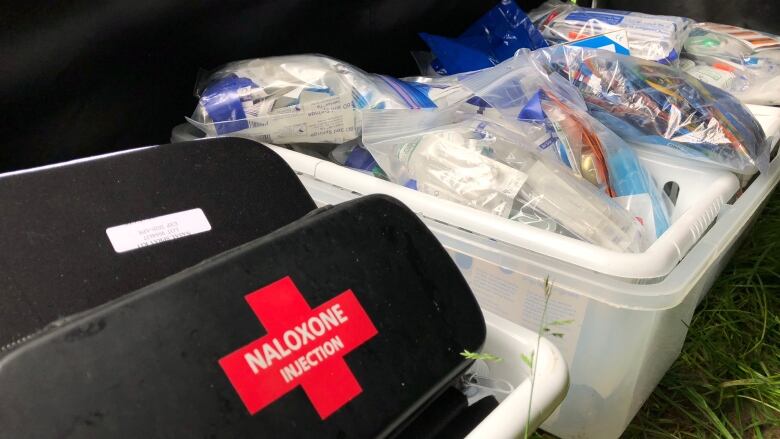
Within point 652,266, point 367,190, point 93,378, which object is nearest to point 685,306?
point 652,266

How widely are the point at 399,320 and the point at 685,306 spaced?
15.4 inches

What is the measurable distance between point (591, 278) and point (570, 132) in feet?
0.66

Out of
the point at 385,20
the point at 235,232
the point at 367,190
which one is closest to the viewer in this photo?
the point at 235,232

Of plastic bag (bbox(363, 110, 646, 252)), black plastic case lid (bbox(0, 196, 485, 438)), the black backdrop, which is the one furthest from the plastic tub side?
the black backdrop

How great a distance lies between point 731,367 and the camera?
0.73m

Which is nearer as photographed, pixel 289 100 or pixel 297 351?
pixel 297 351

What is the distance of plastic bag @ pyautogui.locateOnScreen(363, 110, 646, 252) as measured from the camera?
546 millimetres

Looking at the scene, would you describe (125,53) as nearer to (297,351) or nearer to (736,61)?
(297,351)

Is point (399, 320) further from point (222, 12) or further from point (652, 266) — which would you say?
point (222, 12)

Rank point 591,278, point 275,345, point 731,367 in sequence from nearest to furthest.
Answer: point 275,345 < point 591,278 < point 731,367

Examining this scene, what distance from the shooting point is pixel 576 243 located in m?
0.48

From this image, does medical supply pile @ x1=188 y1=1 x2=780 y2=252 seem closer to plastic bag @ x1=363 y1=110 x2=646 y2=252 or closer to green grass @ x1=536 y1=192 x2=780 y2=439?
plastic bag @ x1=363 y1=110 x2=646 y2=252

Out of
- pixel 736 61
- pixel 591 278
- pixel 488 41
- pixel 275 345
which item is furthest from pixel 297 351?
pixel 736 61

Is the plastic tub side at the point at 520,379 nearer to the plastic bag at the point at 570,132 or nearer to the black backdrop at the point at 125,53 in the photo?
the plastic bag at the point at 570,132
